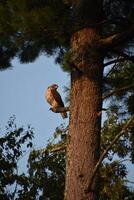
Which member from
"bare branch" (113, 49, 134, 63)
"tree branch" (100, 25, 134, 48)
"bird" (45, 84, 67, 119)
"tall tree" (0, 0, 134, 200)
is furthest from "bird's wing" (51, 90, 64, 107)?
"tree branch" (100, 25, 134, 48)

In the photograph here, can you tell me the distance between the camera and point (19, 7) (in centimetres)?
590

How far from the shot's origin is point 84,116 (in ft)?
20.1

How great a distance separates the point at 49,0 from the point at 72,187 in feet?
6.42

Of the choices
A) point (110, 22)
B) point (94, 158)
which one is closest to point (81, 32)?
point (110, 22)

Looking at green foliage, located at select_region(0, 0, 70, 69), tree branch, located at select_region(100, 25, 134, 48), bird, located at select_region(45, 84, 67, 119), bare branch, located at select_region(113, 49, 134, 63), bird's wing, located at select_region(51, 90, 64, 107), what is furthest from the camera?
bird's wing, located at select_region(51, 90, 64, 107)

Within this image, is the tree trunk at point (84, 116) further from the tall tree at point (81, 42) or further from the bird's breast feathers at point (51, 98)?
the bird's breast feathers at point (51, 98)

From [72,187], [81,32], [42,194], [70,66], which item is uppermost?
[42,194]

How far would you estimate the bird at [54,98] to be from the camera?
7.17 meters

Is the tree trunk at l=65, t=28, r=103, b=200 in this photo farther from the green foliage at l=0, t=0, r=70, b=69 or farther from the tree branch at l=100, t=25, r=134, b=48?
the green foliage at l=0, t=0, r=70, b=69

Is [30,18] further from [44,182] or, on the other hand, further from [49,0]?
[44,182]

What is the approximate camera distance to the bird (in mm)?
7168

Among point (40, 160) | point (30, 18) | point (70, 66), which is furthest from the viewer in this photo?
point (40, 160)

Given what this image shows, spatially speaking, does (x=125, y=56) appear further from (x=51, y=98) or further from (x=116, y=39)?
(x=51, y=98)

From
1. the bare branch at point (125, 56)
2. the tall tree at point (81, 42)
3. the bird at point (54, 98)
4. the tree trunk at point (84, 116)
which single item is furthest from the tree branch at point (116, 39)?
the bird at point (54, 98)
